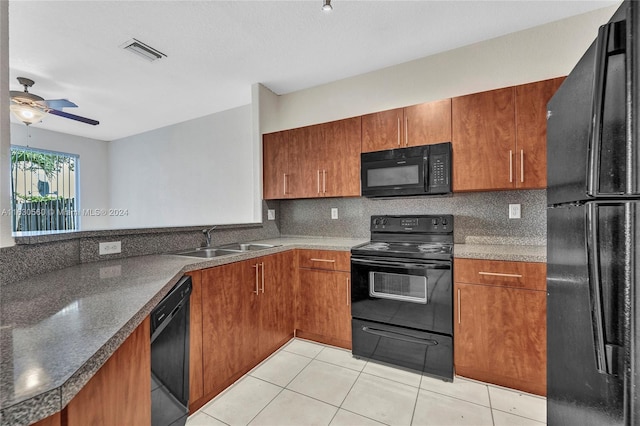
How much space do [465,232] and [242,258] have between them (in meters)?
1.90

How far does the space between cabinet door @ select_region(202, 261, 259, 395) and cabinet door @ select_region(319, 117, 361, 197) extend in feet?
3.62

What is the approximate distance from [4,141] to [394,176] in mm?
2313

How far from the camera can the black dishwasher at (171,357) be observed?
3.53ft

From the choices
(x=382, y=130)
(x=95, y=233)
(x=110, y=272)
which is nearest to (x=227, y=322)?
(x=110, y=272)

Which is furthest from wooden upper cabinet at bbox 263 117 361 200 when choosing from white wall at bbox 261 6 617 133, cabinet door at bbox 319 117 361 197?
white wall at bbox 261 6 617 133

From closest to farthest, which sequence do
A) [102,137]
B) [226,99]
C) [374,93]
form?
[374,93]
[226,99]
[102,137]

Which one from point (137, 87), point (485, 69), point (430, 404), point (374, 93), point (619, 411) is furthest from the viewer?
point (137, 87)

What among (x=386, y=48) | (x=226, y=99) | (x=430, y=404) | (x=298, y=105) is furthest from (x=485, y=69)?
(x=226, y=99)

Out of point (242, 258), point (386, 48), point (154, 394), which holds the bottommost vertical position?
point (154, 394)

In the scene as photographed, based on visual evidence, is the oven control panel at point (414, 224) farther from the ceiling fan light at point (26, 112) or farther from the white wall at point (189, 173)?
the ceiling fan light at point (26, 112)

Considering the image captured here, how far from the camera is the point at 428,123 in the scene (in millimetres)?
2219

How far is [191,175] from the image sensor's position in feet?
13.8

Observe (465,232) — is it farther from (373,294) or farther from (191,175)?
(191,175)

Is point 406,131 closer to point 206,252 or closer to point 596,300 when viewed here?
point 596,300
